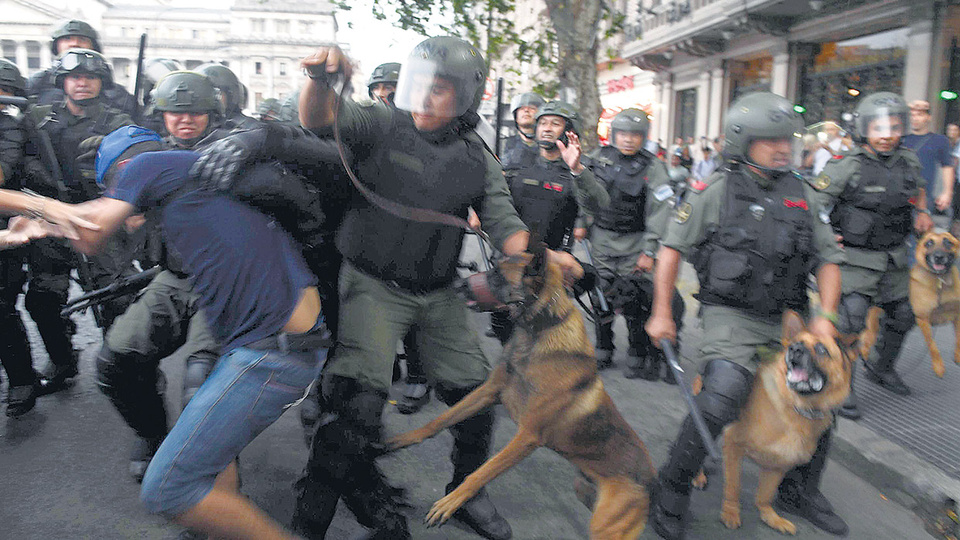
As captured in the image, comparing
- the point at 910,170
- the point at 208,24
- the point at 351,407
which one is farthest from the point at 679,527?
the point at 208,24

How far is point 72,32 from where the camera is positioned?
5773mm

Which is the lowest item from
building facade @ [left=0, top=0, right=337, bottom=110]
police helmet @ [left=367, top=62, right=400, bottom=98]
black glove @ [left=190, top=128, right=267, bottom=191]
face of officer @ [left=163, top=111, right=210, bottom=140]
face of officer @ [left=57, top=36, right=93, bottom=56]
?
black glove @ [left=190, top=128, right=267, bottom=191]

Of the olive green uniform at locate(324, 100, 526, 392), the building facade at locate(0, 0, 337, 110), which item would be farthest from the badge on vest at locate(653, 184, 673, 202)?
the building facade at locate(0, 0, 337, 110)

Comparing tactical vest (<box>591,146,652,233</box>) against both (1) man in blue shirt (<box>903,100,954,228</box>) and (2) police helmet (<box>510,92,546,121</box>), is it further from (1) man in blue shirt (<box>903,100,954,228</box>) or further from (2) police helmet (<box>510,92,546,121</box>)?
(1) man in blue shirt (<box>903,100,954,228</box>)

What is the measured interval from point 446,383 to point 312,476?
0.62 metres

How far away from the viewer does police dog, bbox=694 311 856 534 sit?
3.02 m

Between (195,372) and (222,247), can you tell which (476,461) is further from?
(222,247)

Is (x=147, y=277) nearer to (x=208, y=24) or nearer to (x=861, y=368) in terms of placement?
(x=861, y=368)

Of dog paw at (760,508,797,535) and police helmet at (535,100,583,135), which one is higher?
police helmet at (535,100,583,135)

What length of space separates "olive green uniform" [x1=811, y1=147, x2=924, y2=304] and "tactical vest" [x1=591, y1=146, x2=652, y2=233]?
1171mm

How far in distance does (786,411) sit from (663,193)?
240cm

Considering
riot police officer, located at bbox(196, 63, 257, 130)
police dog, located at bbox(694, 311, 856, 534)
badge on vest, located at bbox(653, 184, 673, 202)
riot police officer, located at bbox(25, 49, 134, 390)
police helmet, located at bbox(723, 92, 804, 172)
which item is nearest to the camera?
police dog, located at bbox(694, 311, 856, 534)

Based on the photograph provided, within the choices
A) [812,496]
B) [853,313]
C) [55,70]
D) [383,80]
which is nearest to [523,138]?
[383,80]

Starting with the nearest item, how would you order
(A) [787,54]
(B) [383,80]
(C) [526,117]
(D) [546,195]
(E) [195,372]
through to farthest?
(E) [195,372]
(D) [546,195]
(B) [383,80]
(C) [526,117]
(A) [787,54]
